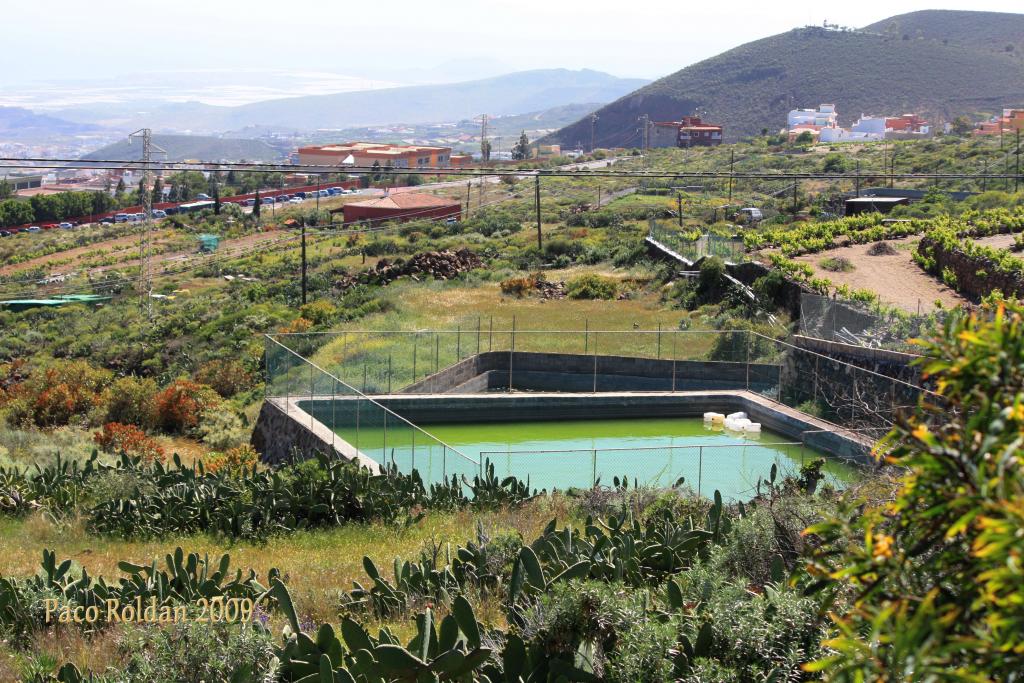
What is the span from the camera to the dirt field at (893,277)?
111 ft

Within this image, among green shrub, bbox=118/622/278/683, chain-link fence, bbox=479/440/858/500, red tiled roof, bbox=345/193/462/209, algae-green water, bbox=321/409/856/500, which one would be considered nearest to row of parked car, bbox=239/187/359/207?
red tiled roof, bbox=345/193/462/209

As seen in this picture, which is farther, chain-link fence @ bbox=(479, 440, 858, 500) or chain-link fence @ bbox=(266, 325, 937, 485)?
chain-link fence @ bbox=(266, 325, 937, 485)

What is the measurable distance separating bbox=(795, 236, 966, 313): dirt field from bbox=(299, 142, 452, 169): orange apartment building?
138 m

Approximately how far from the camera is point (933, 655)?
3717mm

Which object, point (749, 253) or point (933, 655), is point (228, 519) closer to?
point (933, 655)

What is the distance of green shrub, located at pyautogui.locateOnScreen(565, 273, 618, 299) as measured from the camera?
45.0 meters

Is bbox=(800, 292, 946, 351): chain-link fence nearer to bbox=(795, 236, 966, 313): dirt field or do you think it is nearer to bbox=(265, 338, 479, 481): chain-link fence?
bbox=(795, 236, 966, 313): dirt field

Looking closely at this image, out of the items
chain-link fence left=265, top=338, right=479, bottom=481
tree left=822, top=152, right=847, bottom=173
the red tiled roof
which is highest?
tree left=822, top=152, right=847, bottom=173

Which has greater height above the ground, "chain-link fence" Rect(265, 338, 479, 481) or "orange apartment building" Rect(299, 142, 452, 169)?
"orange apartment building" Rect(299, 142, 452, 169)

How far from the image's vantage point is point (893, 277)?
37.8 metres

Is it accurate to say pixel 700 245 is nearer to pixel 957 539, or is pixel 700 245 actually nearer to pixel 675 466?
pixel 675 466

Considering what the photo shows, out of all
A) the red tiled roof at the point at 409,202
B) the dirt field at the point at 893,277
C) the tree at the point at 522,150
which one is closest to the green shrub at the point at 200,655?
the dirt field at the point at 893,277

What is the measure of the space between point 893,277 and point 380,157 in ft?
493

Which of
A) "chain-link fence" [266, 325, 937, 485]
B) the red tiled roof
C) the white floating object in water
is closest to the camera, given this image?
"chain-link fence" [266, 325, 937, 485]
